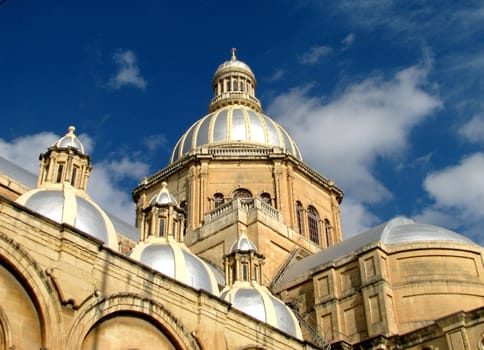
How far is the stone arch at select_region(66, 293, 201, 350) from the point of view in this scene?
1939 centimetres

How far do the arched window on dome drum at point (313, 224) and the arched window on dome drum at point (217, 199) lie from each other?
584 centimetres

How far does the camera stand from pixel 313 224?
145 ft

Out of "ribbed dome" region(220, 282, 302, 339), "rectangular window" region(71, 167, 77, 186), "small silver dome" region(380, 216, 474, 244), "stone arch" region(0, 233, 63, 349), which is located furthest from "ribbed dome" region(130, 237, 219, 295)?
"small silver dome" region(380, 216, 474, 244)

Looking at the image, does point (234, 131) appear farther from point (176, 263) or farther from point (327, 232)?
point (176, 263)

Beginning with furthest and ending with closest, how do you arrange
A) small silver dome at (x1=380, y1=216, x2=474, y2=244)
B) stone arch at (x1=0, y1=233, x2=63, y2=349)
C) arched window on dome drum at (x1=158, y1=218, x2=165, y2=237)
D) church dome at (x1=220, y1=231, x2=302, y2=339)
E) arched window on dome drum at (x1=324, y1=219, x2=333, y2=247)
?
arched window on dome drum at (x1=324, y1=219, x2=333, y2=247) → small silver dome at (x1=380, y1=216, x2=474, y2=244) → arched window on dome drum at (x1=158, y1=218, x2=165, y2=237) → church dome at (x1=220, y1=231, x2=302, y2=339) → stone arch at (x1=0, y1=233, x2=63, y2=349)

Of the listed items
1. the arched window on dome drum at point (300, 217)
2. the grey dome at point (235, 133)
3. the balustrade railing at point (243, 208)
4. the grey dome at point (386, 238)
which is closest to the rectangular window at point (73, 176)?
the grey dome at point (386, 238)

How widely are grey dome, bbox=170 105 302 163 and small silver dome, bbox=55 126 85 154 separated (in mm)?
18380

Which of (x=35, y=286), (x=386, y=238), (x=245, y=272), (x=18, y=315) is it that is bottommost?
(x=18, y=315)

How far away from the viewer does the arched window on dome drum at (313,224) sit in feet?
143

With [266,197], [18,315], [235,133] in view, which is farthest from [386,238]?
[18,315]

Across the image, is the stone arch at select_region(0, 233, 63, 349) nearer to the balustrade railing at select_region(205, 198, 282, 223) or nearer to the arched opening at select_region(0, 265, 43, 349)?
the arched opening at select_region(0, 265, 43, 349)

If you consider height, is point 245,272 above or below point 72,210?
above

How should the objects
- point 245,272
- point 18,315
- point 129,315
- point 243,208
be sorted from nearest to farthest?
point 18,315
point 129,315
point 245,272
point 243,208

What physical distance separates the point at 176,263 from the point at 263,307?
440 cm
